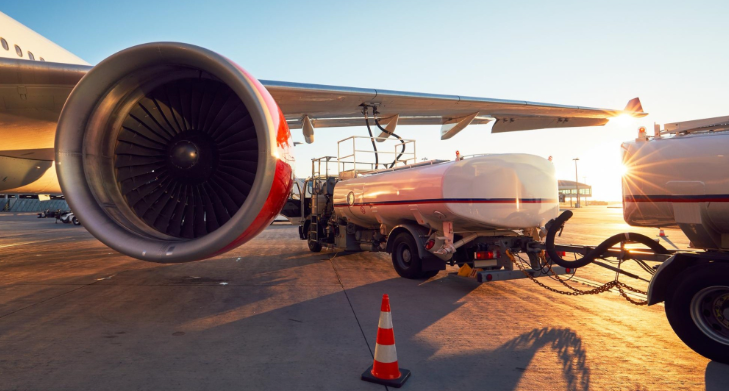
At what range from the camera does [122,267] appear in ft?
29.9

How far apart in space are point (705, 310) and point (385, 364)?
2.84m

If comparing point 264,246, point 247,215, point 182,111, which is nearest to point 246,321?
point 247,215

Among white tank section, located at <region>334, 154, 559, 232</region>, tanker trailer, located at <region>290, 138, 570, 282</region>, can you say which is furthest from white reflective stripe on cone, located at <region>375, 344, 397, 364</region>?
white tank section, located at <region>334, 154, 559, 232</region>

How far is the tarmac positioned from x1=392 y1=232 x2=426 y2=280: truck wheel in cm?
20

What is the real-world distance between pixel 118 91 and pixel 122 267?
5.75 metres

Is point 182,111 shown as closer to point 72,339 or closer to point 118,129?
point 118,129

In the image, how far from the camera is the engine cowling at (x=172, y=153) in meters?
4.14

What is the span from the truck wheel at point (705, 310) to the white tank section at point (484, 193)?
287 cm

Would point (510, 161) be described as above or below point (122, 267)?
above

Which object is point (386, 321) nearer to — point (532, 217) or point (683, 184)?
point (683, 184)

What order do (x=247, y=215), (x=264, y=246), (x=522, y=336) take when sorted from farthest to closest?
1. (x=264, y=246)
2. (x=522, y=336)
3. (x=247, y=215)

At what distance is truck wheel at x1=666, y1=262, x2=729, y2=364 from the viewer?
361cm

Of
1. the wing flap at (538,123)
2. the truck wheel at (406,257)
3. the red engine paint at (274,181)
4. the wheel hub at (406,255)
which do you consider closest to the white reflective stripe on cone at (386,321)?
the red engine paint at (274,181)

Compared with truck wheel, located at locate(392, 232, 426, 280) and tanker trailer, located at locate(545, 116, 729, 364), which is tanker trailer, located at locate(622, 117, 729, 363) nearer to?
tanker trailer, located at locate(545, 116, 729, 364)
